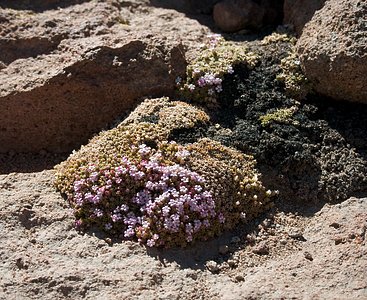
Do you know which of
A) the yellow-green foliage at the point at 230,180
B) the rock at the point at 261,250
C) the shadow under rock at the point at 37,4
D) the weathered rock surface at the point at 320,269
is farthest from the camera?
the shadow under rock at the point at 37,4

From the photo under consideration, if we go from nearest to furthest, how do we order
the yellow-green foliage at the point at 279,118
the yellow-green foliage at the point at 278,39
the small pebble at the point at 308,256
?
the small pebble at the point at 308,256, the yellow-green foliage at the point at 279,118, the yellow-green foliage at the point at 278,39

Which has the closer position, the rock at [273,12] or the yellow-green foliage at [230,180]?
the yellow-green foliage at [230,180]

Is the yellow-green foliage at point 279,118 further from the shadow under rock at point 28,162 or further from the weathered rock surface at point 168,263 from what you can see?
the shadow under rock at point 28,162

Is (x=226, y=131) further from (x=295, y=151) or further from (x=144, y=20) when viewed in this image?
(x=144, y=20)

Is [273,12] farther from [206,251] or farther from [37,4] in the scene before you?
[206,251]

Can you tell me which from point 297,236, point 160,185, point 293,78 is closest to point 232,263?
point 297,236

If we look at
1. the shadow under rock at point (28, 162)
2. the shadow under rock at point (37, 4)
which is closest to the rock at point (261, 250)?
the shadow under rock at point (28, 162)

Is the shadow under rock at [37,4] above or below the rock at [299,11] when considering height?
below

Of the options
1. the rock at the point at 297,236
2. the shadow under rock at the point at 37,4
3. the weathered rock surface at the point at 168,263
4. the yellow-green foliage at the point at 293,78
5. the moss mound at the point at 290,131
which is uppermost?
the shadow under rock at the point at 37,4
